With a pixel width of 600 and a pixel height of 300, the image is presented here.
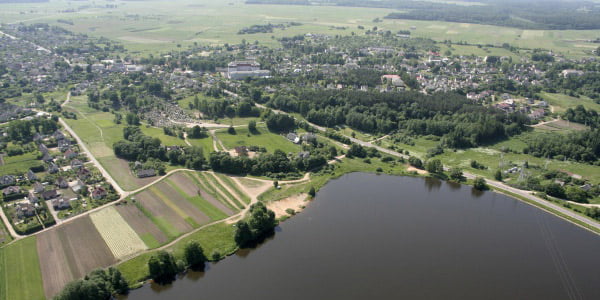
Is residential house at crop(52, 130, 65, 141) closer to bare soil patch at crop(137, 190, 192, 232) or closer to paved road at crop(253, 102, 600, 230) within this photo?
bare soil patch at crop(137, 190, 192, 232)

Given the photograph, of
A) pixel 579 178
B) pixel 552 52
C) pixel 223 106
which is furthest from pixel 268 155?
pixel 552 52

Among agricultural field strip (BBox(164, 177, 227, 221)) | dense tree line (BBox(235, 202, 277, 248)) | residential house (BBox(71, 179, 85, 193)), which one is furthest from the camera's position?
residential house (BBox(71, 179, 85, 193))

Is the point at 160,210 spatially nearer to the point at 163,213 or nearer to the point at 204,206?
the point at 163,213

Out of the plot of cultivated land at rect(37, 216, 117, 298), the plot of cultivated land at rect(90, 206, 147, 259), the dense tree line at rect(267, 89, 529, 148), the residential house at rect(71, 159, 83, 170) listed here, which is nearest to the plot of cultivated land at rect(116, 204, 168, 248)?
the plot of cultivated land at rect(90, 206, 147, 259)

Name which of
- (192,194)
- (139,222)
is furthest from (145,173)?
(139,222)

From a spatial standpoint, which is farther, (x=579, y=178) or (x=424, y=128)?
(x=424, y=128)

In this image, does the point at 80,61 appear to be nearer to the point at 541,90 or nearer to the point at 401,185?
the point at 401,185
